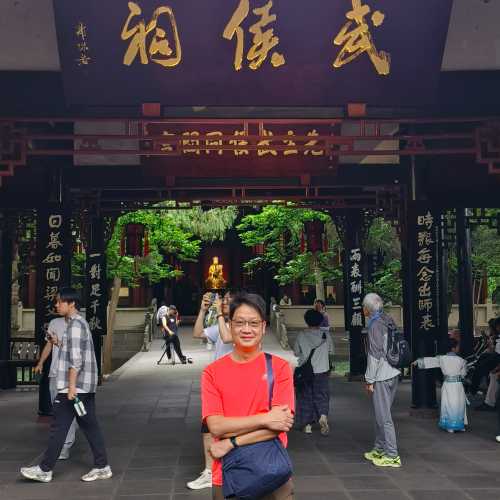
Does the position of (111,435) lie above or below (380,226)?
below

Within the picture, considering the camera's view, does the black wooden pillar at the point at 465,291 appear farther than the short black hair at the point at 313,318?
Yes

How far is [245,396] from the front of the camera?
313 cm

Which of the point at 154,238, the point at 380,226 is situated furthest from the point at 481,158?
the point at 154,238

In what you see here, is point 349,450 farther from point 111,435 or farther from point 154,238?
point 154,238

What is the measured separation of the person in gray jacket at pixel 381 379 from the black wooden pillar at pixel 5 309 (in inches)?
375

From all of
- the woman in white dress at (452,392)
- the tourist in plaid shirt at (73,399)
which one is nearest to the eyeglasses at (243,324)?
the tourist in plaid shirt at (73,399)

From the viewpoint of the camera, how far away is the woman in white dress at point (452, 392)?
29.6 feet

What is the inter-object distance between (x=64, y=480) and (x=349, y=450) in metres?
3.21

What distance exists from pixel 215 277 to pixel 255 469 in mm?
34720

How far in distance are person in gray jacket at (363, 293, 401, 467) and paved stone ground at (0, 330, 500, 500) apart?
21 centimetres

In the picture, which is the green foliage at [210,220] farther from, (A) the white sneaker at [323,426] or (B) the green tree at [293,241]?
(A) the white sneaker at [323,426]

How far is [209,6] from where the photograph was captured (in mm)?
7090

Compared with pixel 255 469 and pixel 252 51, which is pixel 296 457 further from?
pixel 255 469

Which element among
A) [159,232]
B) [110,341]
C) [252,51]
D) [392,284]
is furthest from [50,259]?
[159,232]
